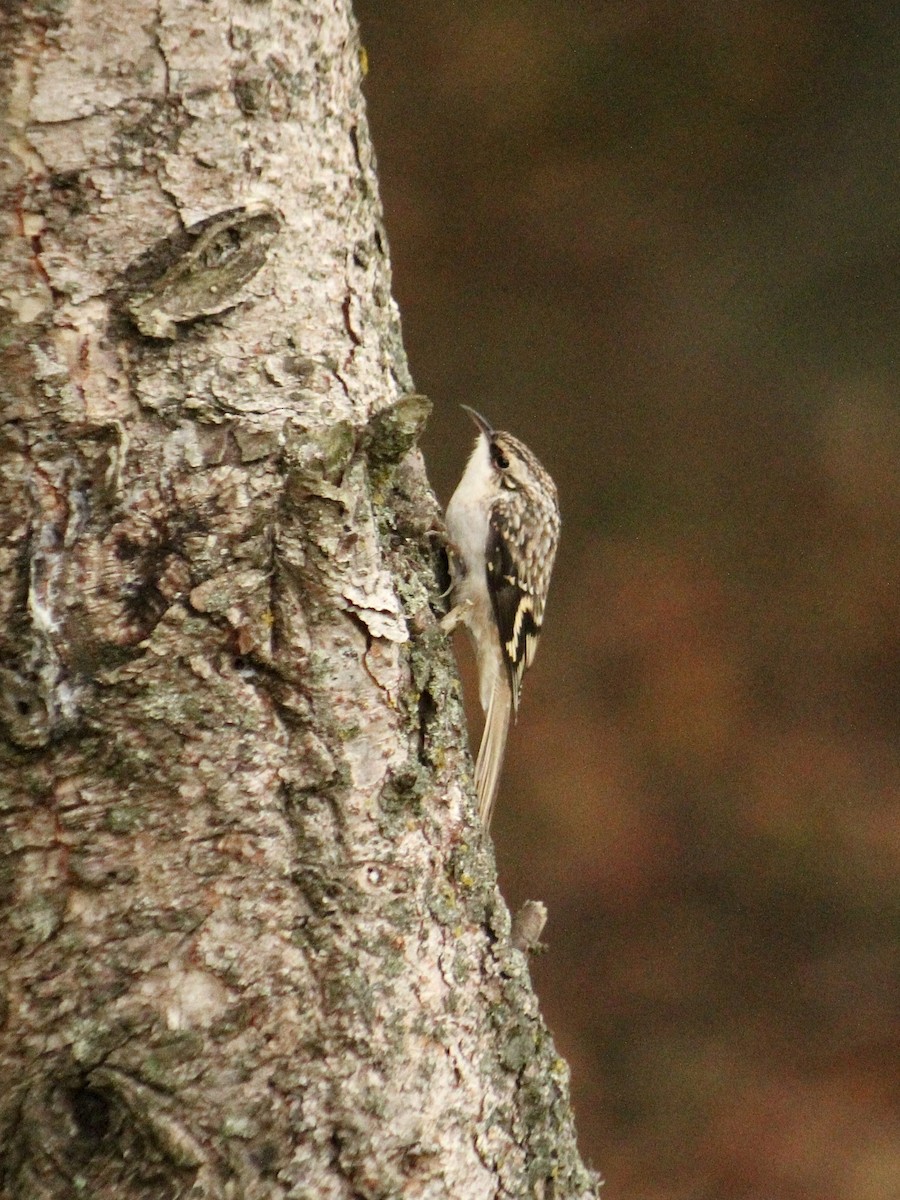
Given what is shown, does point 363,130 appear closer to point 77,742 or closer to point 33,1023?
point 77,742

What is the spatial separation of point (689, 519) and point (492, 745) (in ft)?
6.00

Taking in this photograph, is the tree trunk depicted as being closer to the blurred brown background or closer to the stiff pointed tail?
the stiff pointed tail

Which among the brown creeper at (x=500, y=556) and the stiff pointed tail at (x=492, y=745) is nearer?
the stiff pointed tail at (x=492, y=745)

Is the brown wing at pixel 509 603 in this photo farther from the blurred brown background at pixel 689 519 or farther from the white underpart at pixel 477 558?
the blurred brown background at pixel 689 519

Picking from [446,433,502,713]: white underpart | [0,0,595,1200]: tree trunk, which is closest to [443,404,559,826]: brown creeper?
[446,433,502,713]: white underpart

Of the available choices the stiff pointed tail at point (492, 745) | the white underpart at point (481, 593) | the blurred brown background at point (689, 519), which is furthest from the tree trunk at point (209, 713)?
the blurred brown background at point (689, 519)

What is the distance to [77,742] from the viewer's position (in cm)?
125

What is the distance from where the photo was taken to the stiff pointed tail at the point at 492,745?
2.33 metres

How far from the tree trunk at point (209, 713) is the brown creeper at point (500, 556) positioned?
112 centimetres

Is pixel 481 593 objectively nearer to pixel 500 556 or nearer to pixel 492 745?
pixel 500 556

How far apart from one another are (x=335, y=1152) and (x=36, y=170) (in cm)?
100

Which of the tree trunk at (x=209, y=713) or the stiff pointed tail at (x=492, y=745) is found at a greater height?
the tree trunk at (x=209, y=713)

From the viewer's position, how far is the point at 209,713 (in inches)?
51.1

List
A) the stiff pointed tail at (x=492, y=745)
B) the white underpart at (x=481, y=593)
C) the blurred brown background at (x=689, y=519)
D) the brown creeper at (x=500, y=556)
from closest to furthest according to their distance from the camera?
1. the stiff pointed tail at (x=492, y=745)
2. the white underpart at (x=481, y=593)
3. the brown creeper at (x=500, y=556)
4. the blurred brown background at (x=689, y=519)
